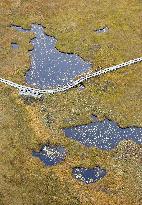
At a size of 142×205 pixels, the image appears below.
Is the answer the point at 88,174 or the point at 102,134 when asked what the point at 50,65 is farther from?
the point at 88,174

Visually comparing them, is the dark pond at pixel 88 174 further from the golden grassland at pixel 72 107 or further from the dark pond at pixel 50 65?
the dark pond at pixel 50 65

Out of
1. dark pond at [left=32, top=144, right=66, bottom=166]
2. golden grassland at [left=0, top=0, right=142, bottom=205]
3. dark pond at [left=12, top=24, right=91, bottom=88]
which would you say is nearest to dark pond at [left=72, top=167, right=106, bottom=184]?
golden grassland at [left=0, top=0, right=142, bottom=205]

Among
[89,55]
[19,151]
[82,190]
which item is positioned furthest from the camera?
[89,55]

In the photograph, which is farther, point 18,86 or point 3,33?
point 3,33

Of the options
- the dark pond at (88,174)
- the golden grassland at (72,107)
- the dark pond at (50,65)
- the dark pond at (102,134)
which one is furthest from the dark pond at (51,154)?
the dark pond at (50,65)

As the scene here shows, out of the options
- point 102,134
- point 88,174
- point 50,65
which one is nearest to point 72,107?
point 102,134

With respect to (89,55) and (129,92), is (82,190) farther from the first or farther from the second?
(89,55)

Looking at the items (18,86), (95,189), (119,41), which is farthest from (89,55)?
(95,189)

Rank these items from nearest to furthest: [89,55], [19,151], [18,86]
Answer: [19,151], [18,86], [89,55]
